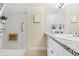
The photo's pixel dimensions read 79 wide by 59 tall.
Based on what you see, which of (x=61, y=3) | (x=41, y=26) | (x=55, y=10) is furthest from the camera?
(x=41, y=26)

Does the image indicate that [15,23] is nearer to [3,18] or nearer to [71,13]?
[3,18]

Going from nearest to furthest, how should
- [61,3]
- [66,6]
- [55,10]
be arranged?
[61,3] < [66,6] < [55,10]

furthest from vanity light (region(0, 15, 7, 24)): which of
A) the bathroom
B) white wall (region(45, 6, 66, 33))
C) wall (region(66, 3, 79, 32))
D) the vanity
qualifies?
the vanity

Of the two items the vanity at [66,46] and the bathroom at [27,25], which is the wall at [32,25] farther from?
the vanity at [66,46]

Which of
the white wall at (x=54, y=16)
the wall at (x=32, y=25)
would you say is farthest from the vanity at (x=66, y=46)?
the wall at (x=32, y=25)

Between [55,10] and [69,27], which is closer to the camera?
[69,27]

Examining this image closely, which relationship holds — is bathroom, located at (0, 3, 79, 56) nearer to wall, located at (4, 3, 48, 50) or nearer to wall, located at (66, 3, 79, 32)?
wall, located at (4, 3, 48, 50)

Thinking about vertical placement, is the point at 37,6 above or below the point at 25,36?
above

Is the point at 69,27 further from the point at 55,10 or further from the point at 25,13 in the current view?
the point at 25,13

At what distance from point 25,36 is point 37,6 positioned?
0.82m

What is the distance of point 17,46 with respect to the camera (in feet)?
11.4

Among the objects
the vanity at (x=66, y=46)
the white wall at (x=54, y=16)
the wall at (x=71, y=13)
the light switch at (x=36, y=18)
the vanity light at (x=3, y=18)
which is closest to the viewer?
the vanity at (x=66, y=46)

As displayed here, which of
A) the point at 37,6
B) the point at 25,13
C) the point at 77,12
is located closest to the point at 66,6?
the point at 77,12

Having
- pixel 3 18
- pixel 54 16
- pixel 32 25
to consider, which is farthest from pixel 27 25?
pixel 54 16
